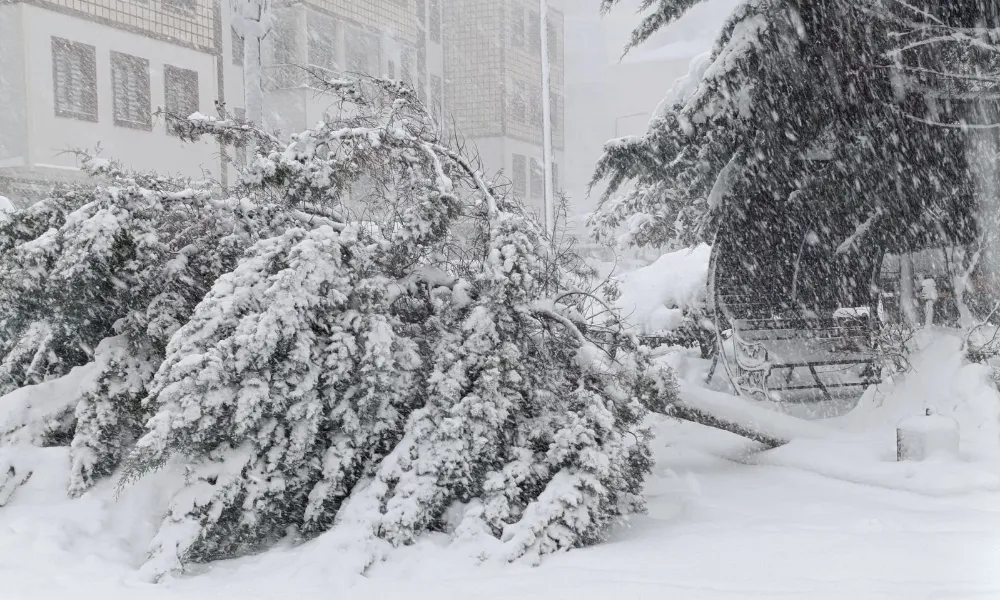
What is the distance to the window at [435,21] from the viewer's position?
29.0m

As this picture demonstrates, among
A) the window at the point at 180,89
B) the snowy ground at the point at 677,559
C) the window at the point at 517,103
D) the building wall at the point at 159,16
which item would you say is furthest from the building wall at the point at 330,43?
the snowy ground at the point at 677,559

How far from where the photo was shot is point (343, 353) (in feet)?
16.9

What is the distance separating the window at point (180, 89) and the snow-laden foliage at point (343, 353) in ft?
42.8

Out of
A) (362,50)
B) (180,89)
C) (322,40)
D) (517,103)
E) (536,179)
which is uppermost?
(517,103)

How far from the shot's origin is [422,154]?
606cm

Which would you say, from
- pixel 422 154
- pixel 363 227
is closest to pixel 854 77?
pixel 422 154

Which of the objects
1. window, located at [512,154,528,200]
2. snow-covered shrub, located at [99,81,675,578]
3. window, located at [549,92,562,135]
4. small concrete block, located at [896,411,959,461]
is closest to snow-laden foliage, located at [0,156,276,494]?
snow-covered shrub, located at [99,81,675,578]

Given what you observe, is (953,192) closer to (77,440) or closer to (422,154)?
(422,154)

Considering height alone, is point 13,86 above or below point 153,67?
below

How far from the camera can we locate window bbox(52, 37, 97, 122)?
Answer: 52.5ft

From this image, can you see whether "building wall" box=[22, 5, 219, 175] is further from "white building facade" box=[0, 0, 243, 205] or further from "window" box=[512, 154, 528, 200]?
"window" box=[512, 154, 528, 200]

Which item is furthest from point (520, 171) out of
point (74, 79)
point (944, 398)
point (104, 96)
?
point (944, 398)

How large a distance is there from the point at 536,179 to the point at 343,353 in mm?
29464

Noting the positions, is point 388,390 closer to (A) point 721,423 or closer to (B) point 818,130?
(A) point 721,423
